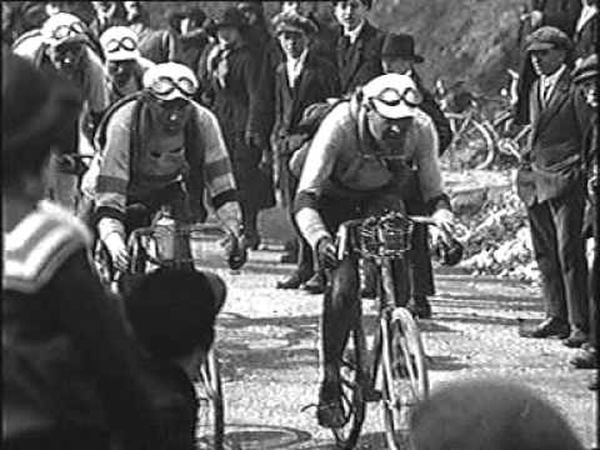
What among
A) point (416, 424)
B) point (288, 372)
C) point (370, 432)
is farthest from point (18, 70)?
point (288, 372)

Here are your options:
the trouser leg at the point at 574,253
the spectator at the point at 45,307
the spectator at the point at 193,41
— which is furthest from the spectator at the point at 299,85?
the spectator at the point at 45,307

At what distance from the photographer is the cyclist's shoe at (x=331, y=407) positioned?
8.31 meters

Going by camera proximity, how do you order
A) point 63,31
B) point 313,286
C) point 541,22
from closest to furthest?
point 63,31 < point 541,22 < point 313,286

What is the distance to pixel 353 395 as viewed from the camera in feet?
27.3

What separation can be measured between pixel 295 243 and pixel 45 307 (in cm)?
1141

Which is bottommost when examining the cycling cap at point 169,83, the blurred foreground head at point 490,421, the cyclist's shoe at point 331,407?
the cyclist's shoe at point 331,407

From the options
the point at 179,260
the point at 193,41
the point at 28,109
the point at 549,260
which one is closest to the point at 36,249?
the point at 28,109

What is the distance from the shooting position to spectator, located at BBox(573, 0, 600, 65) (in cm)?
1130

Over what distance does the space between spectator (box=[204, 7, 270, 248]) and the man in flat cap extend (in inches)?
162

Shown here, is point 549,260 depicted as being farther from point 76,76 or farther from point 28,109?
point 28,109

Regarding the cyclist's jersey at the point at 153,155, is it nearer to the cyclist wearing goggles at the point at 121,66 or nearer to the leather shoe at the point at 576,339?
the cyclist wearing goggles at the point at 121,66

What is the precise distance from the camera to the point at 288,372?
34.3 feet

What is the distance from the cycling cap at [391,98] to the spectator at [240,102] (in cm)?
684

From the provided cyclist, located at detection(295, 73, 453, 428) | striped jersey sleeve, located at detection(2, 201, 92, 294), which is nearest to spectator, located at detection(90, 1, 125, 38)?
cyclist, located at detection(295, 73, 453, 428)
